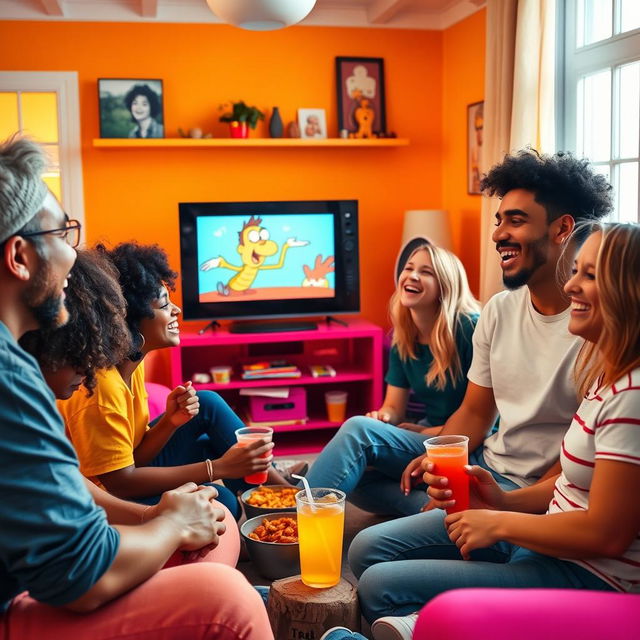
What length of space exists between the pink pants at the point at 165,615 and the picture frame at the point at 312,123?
12.6 feet

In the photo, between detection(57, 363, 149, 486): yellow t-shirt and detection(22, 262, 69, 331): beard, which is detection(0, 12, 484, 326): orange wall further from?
detection(22, 262, 69, 331): beard

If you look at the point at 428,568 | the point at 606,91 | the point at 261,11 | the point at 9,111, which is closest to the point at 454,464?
the point at 428,568

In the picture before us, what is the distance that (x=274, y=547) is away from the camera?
234 centimetres

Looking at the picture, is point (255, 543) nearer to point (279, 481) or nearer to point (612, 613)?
point (279, 481)

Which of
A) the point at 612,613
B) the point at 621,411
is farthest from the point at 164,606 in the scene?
the point at 621,411

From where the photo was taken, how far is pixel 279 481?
9.18ft

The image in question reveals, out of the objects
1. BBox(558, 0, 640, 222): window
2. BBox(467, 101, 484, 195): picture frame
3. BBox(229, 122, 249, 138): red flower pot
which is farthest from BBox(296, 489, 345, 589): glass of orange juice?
BBox(229, 122, 249, 138): red flower pot

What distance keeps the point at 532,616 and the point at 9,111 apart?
4278 mm

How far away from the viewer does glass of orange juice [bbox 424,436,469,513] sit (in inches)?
71.9

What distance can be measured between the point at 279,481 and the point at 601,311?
153 centimetres

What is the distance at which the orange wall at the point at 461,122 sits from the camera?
15.1 feet

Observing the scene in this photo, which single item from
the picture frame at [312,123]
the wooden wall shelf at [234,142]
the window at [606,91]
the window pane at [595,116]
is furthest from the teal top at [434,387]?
the picture frame at [312,123]

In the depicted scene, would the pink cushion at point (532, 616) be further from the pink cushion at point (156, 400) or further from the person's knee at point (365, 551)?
the pink cushion at point (156, 400)

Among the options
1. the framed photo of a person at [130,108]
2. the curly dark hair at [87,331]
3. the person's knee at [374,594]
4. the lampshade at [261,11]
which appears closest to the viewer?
the curly dark hair at [87,331]
